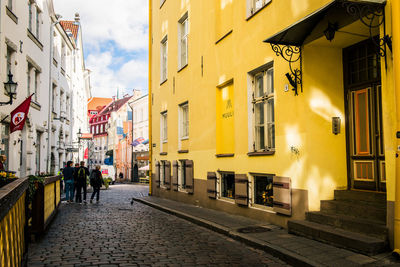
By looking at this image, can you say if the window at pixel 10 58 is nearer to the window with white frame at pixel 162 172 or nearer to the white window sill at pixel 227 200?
the window with white frame at pixel 162 172

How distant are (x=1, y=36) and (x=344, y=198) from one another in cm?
1126

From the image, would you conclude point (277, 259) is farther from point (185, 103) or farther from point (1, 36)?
point (1, 36)

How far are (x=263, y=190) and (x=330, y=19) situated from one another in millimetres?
4386

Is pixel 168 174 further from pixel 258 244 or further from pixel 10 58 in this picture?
pixel 258 244

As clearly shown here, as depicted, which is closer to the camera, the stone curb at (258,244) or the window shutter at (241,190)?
the stone curb at (258,244)

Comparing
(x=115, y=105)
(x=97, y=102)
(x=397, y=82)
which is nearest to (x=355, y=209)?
(x=397, y=82)

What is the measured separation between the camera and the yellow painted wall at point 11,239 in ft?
11.4

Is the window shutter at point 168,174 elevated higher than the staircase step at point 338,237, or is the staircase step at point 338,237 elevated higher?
the window shutter at point 168,174

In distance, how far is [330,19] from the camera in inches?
284

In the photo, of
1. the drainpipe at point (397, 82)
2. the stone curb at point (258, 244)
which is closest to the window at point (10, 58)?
the stone curb at point (258, 244)

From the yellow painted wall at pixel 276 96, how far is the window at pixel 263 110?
26cm

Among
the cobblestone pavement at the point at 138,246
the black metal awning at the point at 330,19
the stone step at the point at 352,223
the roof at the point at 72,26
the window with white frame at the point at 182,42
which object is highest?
the roof at the point at 72,26

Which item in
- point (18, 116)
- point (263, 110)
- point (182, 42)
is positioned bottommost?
point (263, 110)

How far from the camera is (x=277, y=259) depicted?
6.29 metres
